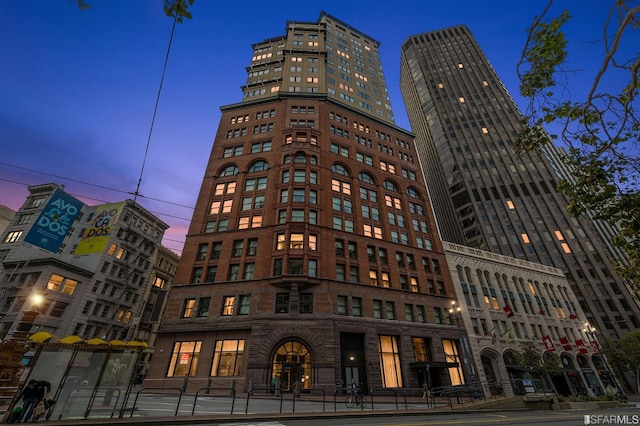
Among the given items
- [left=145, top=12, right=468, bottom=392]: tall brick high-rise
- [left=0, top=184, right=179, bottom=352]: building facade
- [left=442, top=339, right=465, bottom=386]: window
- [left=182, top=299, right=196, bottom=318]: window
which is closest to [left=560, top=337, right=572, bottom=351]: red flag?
[left=145, top=12, right=468, bottom=392]: tall brick high-rise

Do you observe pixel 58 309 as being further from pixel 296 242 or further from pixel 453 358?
pixel 453 358

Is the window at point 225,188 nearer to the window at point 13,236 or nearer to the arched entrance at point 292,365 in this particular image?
the arched entrance at point 292,365

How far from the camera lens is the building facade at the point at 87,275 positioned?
131 ft

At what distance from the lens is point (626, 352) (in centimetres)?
4328

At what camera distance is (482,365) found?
118 ft

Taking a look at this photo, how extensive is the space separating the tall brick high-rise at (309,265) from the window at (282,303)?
0.11 metres

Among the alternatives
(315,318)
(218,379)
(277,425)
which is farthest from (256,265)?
(277,425)

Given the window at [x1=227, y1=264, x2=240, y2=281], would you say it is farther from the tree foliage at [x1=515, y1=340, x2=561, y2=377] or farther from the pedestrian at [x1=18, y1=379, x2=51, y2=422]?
the tree foliage at [x1=515, y1=340, x2=561, y2=377]

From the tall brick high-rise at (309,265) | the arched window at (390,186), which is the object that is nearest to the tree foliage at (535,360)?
the tall brick high-rise at (309,265)

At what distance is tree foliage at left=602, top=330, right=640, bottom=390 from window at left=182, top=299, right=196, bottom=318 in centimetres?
6145

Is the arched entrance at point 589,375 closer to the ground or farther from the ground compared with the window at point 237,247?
closer to the ground

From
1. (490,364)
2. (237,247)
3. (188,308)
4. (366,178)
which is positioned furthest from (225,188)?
(490,364)

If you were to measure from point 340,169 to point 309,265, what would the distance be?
1807 centimetres

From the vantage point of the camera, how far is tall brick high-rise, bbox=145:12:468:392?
28875 millimetres
